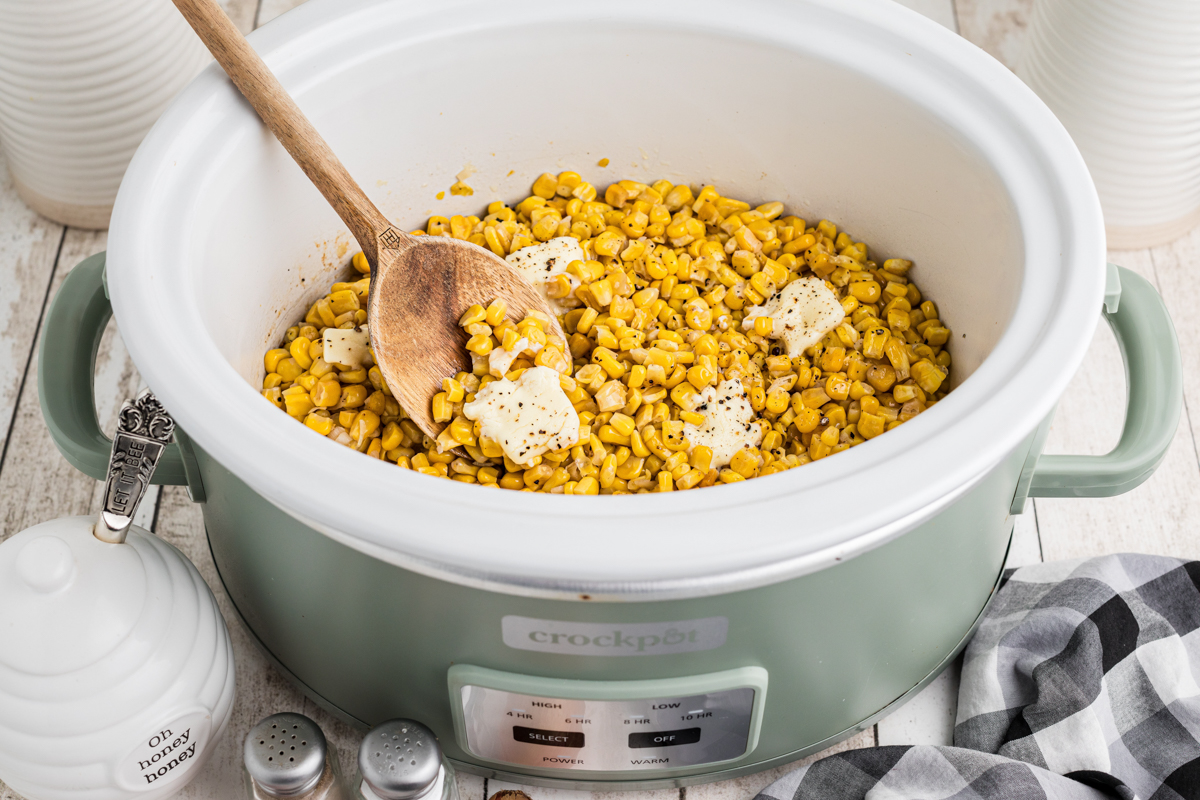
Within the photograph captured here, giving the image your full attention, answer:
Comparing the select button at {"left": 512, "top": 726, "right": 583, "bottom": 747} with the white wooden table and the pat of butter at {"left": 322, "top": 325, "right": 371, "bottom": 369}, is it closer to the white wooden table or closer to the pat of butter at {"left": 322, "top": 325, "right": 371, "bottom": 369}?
the white wooden table

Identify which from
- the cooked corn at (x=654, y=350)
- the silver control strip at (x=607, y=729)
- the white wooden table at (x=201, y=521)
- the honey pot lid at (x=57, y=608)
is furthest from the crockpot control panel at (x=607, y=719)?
the honey pot lid at (x=57, y=608)

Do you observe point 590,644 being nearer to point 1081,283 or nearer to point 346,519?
point 346,519

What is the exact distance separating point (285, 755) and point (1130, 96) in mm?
1540

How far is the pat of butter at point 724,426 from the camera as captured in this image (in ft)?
4.13

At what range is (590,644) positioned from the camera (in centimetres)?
99

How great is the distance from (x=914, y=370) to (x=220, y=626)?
0.85 m

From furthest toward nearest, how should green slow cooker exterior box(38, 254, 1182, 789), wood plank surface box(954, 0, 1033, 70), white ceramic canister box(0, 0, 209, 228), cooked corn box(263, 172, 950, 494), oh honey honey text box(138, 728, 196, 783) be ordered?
wood plank surface box(954, 0, 1033, 70)
white ceramic canister box(0, 0, 209, 228)
cooked corn box(263, 172, 950, 494)
oh honey honey text box(138, 728, 196, 783)
green slow cooker exterior box(38, 254, 1182, 789)

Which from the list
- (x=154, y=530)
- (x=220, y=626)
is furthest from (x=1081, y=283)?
(x=154, y=530)

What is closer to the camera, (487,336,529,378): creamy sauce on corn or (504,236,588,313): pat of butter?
(487,336,529,378): creamy sauce on corn

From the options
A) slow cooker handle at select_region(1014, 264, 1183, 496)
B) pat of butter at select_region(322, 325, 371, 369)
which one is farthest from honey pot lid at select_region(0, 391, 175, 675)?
slow cooker handle at select_region(1014, 264, 1183, 496)

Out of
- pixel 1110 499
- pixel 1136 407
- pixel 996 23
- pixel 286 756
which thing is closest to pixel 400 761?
pixel 286 756

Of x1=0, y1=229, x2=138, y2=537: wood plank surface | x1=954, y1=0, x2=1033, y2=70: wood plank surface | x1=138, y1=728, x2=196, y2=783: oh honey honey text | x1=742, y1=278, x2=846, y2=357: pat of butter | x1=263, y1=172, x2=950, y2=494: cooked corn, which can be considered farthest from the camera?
x1=954, y1=0, x2=1033, y2=70: wood plank surface

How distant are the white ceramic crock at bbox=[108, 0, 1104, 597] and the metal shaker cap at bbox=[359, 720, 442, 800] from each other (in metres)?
0.25

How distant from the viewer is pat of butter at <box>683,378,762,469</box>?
1.26 metres
